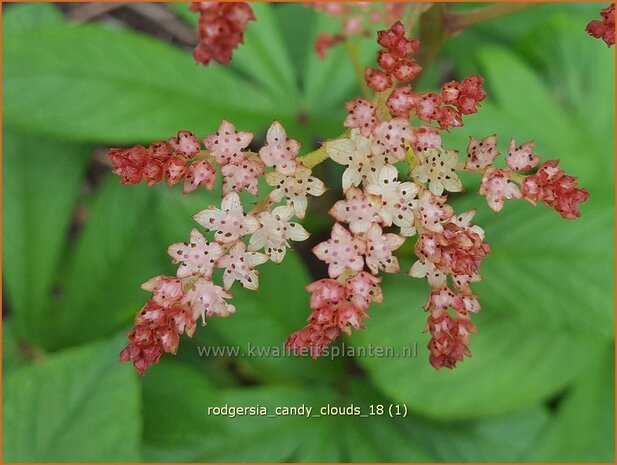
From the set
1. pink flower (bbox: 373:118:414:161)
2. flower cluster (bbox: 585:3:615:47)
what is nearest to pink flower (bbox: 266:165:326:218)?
pink flower (bbox: 373:118:414:161)

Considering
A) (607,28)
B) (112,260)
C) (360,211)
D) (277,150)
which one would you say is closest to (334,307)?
(360,211)

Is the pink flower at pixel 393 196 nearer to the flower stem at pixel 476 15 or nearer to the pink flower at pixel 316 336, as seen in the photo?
the pink flower at pixel 316 336

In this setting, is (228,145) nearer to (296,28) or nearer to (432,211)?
(432,211)

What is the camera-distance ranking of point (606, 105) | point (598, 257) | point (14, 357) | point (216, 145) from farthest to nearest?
point (606, 105), point (14, 357), point (598, 257), point (216, 145)

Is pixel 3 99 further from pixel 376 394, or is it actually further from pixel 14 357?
pixel 376 394

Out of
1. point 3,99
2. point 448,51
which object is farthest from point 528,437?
point 3,99

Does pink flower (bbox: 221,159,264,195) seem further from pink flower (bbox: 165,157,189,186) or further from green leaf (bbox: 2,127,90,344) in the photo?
green leaf (bbox: 2,127,90,344)

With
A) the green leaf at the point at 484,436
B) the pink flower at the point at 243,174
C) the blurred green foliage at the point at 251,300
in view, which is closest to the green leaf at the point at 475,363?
the blurred green foliage at the point at 251,300
